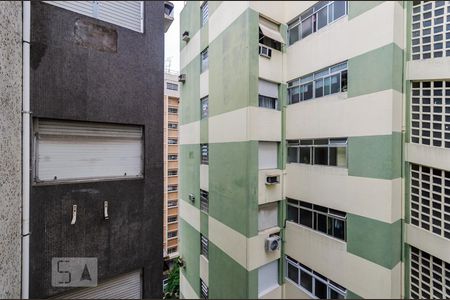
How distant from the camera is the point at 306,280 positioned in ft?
8.79

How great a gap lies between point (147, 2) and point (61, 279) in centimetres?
185

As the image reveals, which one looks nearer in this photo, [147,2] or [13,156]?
[13,156]

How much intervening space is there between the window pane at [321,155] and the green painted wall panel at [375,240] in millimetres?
603

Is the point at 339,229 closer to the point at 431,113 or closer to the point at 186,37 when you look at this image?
the point at 431,113

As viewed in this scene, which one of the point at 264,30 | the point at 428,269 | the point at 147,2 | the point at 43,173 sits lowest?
the point at 428,269

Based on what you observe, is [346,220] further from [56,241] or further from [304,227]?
[56,241]

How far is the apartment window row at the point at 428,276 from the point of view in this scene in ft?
6.37

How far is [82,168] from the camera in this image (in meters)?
1.27

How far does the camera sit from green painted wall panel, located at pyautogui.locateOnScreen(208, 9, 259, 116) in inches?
89.2

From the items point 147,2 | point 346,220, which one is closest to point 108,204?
Answer: point 147,2

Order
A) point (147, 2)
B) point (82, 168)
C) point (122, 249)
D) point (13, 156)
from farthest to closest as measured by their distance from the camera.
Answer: point (147, 2)
point (122, 249)
point (82, 168)
point (13, 156)

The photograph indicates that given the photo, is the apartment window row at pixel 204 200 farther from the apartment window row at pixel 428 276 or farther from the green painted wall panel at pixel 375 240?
the apartment window row at pixel 428 276

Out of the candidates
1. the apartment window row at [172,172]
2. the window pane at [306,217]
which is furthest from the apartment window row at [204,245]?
the window pane at [306,217]

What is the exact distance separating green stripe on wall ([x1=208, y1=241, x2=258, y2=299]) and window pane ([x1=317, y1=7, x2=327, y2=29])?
9.53 ft
